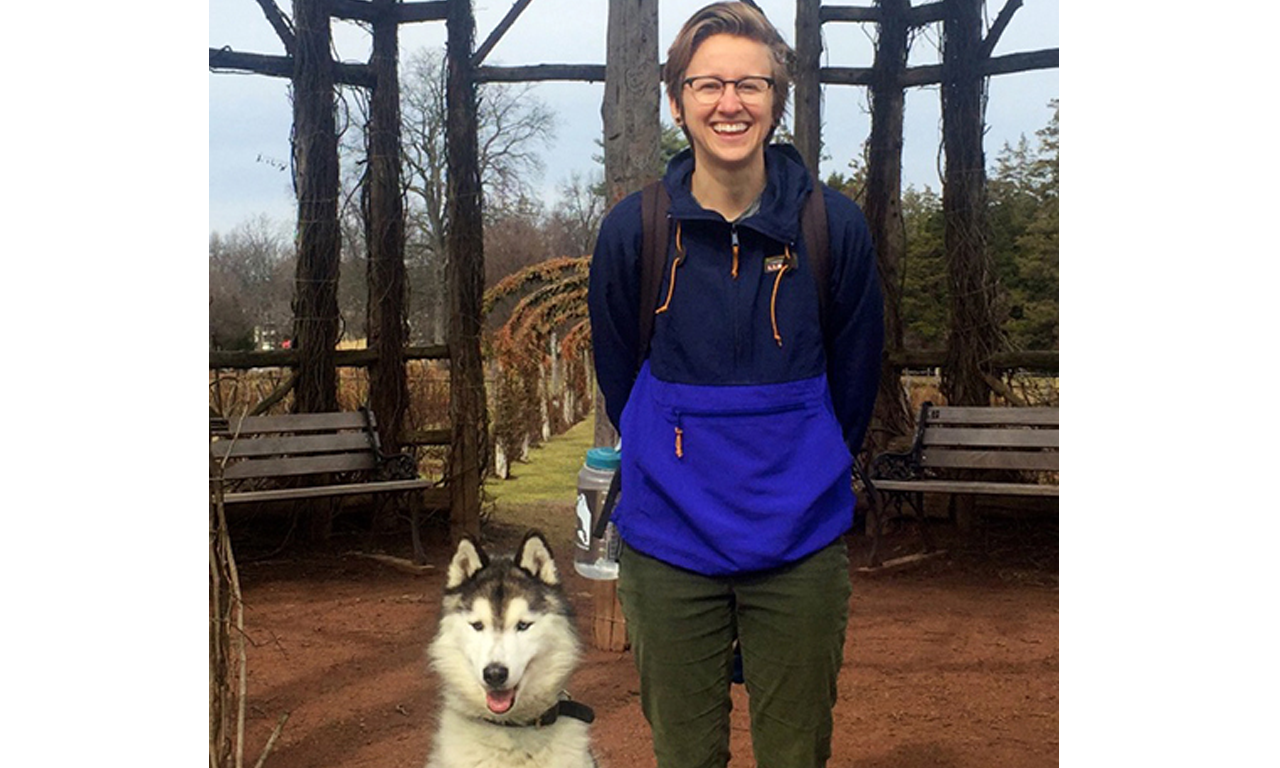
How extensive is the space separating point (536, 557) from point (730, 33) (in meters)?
1.16

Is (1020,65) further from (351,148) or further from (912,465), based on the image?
(351,148)

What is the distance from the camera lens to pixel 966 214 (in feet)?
20.8

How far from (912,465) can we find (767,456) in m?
4.10

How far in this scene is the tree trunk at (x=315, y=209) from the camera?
5.60 meters

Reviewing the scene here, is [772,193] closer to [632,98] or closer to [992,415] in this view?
[632,98]

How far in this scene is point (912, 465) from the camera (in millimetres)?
5734

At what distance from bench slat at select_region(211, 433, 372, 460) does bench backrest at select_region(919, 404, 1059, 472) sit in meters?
3.15

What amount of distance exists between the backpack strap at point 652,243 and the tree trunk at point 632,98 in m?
1.95

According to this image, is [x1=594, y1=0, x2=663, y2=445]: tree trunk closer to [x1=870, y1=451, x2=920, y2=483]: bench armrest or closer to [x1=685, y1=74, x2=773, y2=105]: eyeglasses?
[x1=685, y1=74, x2=773, y2=105]: eyeglasses

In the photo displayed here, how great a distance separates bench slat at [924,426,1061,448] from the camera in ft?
18.1

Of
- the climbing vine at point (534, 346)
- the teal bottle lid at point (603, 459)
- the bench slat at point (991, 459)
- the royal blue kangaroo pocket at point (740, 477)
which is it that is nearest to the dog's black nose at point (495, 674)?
the royal blue kangaroo pocket at point (740, 477)
